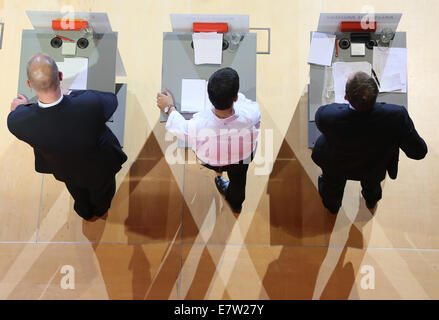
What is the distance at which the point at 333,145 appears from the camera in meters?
1.96

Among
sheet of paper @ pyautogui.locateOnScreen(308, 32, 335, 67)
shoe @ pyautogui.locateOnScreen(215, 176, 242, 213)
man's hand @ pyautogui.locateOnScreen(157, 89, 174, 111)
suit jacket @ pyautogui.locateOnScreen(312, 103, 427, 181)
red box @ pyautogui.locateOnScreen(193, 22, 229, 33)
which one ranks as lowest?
shoe @ pyautogui.locateOnScreen(215, 176, 242, 213)

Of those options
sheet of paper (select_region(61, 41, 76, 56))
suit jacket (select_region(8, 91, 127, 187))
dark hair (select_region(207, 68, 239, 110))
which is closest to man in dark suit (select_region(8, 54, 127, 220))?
suit jacket (select_region(8, 91, 127, 187))

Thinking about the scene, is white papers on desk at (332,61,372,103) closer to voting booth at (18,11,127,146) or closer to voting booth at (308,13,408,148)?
voting booth at (308,13,408,148)

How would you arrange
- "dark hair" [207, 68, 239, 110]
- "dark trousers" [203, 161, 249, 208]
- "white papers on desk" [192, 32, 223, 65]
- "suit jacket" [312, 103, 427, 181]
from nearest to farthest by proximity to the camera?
1. "dark hair" [207, 68, 239, 110]
2. "suit jacket" [312, 103, 427, 181]
3. "dark trousers" [203, 161, 249, 208]
4. "white papers on desk" [192, 32, 223, 65]

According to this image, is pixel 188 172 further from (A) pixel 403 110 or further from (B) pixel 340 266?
(A) pixel 403 110

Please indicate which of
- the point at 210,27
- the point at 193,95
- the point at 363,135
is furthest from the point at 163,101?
the point at 363,135

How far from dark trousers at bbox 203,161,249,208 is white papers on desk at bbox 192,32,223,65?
64 cm

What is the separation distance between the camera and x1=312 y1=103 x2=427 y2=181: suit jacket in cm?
179

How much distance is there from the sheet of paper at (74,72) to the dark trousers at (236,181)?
894 mm

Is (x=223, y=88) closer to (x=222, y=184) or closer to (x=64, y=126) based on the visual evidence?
(x=64, y=126)

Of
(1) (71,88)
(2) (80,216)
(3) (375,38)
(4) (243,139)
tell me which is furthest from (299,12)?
(2) (80,216)

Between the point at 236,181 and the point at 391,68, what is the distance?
1143 mm

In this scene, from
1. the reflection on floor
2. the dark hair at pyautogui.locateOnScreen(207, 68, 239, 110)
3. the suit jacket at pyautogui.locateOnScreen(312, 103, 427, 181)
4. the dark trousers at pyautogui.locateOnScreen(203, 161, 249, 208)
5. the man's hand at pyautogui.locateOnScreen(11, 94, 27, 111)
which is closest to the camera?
the dark hair at pyautogui.locateOnScreen(207, 68, 239, 110)

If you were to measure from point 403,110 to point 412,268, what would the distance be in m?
1.30
